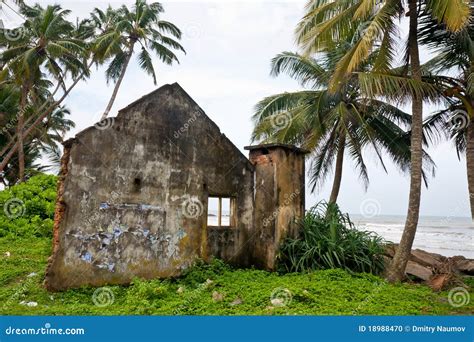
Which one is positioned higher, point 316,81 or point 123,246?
point 316,81

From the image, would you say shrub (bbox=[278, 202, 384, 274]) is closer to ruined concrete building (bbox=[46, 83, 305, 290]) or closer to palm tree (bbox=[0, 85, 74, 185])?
ruined concrete building (bbox=[46, 83, 305, 290])

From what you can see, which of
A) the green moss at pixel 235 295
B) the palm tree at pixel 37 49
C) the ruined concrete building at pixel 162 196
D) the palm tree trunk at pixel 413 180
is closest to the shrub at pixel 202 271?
the green moss at pixel 235 295

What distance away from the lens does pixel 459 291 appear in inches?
347

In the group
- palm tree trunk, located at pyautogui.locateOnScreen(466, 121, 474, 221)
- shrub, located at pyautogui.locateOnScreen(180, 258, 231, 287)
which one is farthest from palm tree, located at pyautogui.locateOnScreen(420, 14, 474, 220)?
shrub, located at pyautogui.locateOnScreen(180, 258, 231, 287)

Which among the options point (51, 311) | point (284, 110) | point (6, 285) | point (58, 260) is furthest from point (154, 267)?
point (284, 110)

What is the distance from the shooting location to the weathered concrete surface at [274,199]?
9.18m

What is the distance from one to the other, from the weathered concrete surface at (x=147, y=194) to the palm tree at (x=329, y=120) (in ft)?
14.3

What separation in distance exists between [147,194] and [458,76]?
29.2 feet

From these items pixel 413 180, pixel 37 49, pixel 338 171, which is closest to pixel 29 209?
pixel 37 49

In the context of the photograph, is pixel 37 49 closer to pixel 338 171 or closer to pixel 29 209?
pixel 29 209

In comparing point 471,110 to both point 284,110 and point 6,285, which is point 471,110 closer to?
point 284,110

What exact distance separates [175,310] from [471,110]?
8.70 meters

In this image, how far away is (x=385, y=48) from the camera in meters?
9.35

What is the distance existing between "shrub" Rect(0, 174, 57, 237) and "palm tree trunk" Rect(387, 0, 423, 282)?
10705mm
